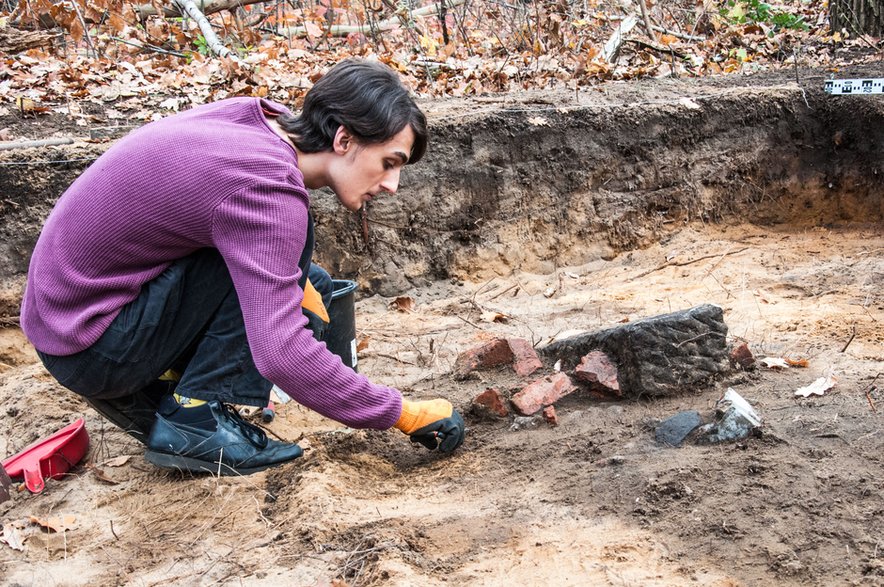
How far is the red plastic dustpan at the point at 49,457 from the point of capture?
2.38 m

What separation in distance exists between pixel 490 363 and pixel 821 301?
5.57ft

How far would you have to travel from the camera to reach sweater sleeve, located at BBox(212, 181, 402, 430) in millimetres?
1826

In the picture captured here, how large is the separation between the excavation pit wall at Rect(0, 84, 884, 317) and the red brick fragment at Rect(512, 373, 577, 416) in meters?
1.87

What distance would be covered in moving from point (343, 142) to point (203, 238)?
436mm

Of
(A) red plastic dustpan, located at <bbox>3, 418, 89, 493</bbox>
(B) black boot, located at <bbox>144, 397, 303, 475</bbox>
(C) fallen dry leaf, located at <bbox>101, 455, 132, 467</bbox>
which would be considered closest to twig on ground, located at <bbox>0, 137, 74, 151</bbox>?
(A) red plastic dustpan, located at <bbox>3, 418, 89, 493</bbox>

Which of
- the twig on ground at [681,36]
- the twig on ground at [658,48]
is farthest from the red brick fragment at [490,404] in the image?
the twig on ground at [681,36]

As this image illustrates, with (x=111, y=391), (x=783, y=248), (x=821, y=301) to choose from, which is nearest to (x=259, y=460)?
(x=111, y=391)

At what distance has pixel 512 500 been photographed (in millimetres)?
2057

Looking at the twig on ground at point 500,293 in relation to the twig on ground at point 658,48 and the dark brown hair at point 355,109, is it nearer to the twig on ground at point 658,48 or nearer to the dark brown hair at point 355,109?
the dark brown hair at point 355,109

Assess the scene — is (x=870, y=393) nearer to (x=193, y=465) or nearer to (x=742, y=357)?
(x=742, y=357)

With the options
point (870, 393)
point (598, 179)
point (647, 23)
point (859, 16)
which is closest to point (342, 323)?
point (870, 393)

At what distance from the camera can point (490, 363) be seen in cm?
301

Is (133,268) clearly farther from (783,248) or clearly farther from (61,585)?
(783,248)

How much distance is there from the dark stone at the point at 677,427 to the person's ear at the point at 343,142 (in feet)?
3.91
